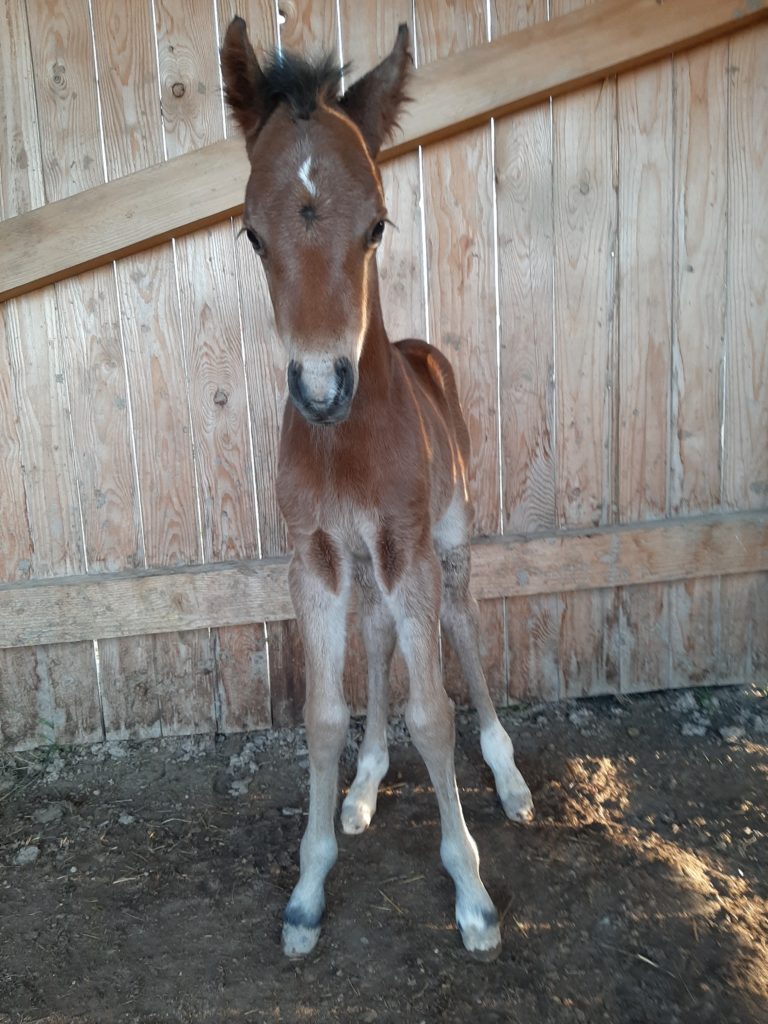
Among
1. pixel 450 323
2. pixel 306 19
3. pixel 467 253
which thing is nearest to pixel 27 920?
pixel 450 323

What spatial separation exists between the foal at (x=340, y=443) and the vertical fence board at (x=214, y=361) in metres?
0.88

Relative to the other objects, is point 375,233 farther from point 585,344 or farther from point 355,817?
point 355,817

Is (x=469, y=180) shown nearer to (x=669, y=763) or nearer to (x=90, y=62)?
(x=90, y=62)

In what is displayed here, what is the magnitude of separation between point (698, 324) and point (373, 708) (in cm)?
207

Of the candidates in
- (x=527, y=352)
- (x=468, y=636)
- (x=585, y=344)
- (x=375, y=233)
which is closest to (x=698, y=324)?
(x=585, y=344)

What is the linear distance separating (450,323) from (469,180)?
554 mm

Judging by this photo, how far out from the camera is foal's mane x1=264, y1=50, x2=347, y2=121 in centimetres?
189

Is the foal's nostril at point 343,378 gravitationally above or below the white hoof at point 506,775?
above

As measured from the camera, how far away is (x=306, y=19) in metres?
2.90

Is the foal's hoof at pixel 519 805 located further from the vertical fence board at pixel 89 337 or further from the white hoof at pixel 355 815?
the vertical fence board at pixel 89 337

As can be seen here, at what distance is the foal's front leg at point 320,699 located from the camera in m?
2.17

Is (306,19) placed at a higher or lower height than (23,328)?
higher

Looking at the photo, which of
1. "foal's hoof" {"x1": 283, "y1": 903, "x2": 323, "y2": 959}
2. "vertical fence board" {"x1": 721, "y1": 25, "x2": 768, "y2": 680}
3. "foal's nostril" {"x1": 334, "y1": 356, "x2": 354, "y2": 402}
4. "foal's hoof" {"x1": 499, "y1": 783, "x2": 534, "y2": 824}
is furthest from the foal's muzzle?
"vertical fence board" {"x1": 721, "y1": 25, "x2": 768, "y2": 680}

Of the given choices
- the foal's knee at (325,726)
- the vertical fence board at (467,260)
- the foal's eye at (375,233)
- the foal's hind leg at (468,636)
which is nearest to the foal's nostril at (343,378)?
the foal's eye at (375,233)
